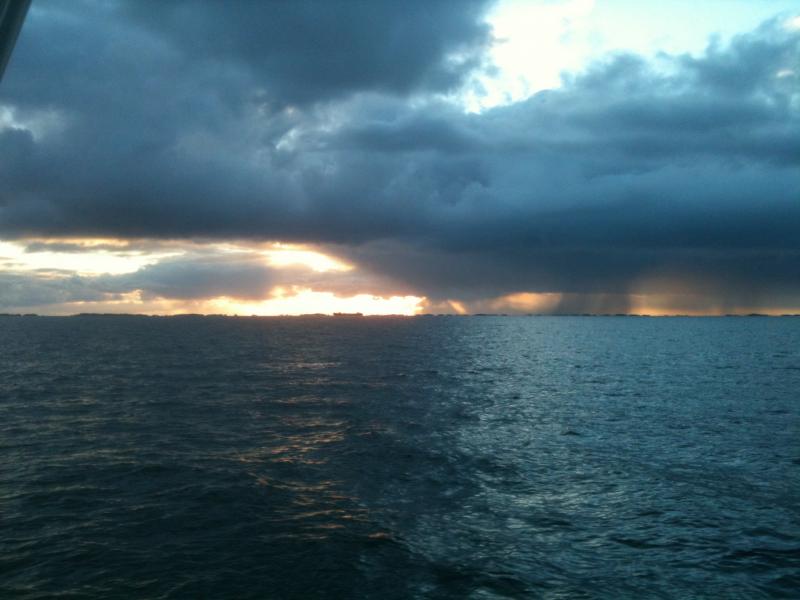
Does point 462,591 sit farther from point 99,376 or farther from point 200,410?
point 99,376

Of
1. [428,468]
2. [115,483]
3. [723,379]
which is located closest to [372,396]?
[428,468]

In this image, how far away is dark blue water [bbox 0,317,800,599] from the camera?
54.1ft

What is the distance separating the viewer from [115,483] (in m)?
24.3

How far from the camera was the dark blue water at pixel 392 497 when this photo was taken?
16.5 m

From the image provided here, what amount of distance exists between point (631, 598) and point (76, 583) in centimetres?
1476

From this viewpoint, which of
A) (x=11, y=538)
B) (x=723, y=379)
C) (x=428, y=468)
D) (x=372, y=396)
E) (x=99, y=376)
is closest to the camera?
(x=11, y=538)

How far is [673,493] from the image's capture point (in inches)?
966

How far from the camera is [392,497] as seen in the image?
23344 millimetres

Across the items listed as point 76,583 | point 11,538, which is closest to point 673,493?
point 76,583

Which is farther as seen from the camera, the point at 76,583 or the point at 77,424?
the point at 77,424

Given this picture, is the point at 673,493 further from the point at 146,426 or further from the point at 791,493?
the point at 146,426

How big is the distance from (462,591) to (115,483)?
15923 millimetres

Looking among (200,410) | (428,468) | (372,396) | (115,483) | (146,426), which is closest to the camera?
(115,483)

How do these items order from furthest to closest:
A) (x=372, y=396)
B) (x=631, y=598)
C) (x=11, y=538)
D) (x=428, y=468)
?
(x=372, y=396) → (x=428, y=468) → (x=11, y=538) → (x=631, y=598)
